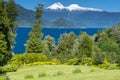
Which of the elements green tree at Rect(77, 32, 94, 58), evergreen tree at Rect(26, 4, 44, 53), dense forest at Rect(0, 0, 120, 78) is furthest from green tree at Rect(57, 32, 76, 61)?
evergreen tree at Rect(26, 4, 44, 53)

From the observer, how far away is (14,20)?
3280 inches

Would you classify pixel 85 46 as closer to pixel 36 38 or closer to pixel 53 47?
pixel 36 38

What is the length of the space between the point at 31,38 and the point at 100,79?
203ft

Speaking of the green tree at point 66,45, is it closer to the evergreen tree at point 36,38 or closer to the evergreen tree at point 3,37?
the evergreen tree at point 36,38

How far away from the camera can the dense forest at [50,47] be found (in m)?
56.6

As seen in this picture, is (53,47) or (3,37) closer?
(3,37)

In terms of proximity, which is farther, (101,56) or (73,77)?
(101,56)

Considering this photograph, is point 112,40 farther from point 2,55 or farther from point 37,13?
point 2,55

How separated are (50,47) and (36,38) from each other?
31.5m

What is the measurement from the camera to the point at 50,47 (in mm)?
121625

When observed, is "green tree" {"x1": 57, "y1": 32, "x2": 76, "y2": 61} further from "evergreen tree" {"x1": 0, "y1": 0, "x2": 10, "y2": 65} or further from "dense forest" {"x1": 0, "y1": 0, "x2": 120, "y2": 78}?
"evergreen tree" {"x1": 0, "y1": 0, "x2": 10, "y2": 65}

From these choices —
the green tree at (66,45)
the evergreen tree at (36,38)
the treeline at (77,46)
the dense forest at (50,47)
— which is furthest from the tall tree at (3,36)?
the green tree at (66,45)

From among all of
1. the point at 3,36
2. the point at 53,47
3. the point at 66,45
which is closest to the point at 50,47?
the point at 53,47

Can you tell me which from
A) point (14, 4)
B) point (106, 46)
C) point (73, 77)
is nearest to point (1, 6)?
point (14, 4)
